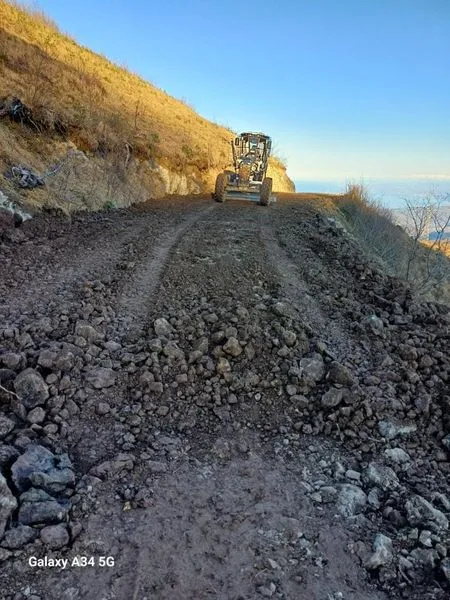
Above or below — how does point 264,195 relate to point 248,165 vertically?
below

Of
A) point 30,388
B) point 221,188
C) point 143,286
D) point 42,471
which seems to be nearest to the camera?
point 42,471

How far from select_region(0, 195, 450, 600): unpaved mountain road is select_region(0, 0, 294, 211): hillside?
449cm

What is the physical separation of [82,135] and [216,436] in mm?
10543

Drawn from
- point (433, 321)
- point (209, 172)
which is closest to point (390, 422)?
point (433, 321)

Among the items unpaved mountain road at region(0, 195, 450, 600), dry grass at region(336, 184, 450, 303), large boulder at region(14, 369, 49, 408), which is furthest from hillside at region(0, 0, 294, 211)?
dry grass at region(336, 184, 450, 303)

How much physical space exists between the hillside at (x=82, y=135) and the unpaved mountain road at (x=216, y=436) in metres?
4.49

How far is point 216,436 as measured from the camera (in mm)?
3453

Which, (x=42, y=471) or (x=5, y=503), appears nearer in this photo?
(x=5, y=503)

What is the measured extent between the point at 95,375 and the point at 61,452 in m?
0.83

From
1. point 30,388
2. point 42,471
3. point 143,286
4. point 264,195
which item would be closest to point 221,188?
point 264,195

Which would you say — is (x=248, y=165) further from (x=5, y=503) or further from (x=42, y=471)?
(x=5, y=503)

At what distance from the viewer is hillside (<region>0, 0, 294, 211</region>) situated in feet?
32.6

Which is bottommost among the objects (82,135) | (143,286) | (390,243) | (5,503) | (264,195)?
(5,503)

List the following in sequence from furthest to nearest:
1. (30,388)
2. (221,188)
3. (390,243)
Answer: (390,243) → (221,188) → (30,388)
